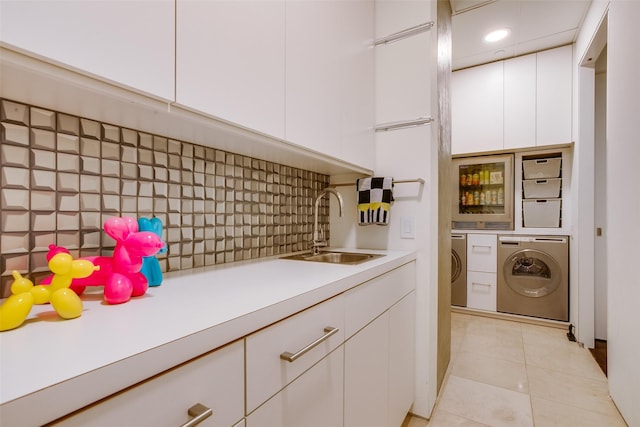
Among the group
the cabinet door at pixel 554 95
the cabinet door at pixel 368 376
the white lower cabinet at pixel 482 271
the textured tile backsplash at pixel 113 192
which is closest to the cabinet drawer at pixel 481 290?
the white lower cabinet at pixel 482 271

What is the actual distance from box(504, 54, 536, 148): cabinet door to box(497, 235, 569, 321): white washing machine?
983 mm

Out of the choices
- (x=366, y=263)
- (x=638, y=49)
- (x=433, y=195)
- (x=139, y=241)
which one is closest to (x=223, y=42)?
(x=139, y=241)

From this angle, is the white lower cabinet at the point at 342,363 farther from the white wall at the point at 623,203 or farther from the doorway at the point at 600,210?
the doorway at the point at 600,210

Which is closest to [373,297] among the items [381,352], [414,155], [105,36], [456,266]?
[381,352]

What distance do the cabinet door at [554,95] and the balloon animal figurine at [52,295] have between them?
3565 millimetres

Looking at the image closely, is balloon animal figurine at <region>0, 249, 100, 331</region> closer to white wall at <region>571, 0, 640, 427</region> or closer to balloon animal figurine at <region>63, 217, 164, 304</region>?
balloon animal figurine at <region>63, 217, 164, 304</region>

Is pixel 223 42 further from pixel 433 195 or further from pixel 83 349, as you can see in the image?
pixel 433 195

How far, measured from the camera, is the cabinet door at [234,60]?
29.5 inches

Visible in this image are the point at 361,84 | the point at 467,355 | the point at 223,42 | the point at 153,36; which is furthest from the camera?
the point at 467,355

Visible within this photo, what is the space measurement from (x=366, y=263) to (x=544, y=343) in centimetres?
235

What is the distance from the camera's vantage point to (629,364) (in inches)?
59.9

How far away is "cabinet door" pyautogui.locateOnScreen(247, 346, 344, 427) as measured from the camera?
25.6 inches

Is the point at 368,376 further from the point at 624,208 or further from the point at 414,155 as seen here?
the point at 624,208

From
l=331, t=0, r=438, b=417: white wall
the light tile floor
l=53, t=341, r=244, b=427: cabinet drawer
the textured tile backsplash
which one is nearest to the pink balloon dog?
the textured tile backsplash
